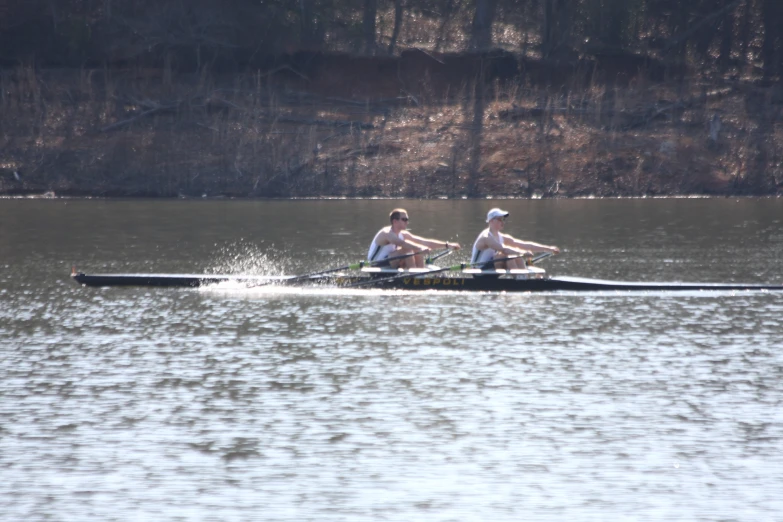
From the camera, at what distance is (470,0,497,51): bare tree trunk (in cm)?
5228

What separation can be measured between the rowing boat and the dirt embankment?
22705mm

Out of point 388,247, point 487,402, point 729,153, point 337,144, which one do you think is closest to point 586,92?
point 729,153

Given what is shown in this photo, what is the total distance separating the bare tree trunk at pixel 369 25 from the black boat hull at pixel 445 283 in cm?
3140

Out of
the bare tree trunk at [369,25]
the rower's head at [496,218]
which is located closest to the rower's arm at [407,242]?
the rower's head at [496,218]

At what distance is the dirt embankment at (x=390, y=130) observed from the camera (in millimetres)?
44031

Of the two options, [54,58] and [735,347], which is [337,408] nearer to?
[735,347]

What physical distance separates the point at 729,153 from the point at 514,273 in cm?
2691

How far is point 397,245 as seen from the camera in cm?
2097

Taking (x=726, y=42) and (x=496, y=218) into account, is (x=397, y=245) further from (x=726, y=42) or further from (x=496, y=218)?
(x=726, y=42)

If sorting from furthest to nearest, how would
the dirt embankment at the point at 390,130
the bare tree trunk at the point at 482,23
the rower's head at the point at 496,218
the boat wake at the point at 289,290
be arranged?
the bare tree trunk at the point at 482,23 → the dirt embankment at the point at 390,130 → the boat wake at the point at 289,290 → the rower's head at the point at 496,218

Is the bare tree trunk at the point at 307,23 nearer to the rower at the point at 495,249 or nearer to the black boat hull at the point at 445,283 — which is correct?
the black boat hull at the point at 445,283

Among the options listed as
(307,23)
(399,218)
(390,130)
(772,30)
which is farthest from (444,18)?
(399,218)

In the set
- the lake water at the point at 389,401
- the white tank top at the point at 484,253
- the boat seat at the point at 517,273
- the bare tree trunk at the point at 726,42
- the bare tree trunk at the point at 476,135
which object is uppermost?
the bare tree trunk at the point at 726,42

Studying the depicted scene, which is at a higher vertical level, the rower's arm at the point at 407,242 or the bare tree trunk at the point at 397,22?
the bare tree trunk at the point at 397,22
